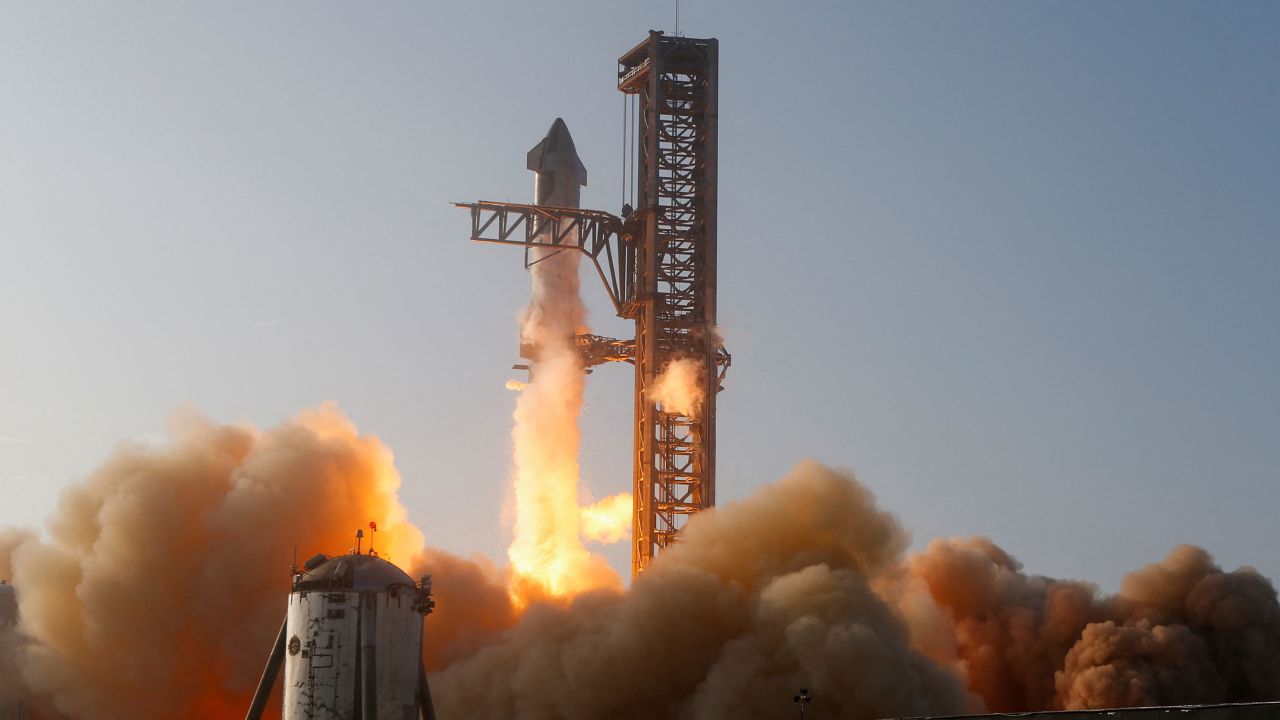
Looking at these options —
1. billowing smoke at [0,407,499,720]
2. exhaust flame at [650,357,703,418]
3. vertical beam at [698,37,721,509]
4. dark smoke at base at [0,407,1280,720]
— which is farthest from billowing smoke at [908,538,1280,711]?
billowing smoke at [0,407,499,720]

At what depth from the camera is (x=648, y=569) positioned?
66875mm

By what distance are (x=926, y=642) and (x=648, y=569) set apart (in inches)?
418

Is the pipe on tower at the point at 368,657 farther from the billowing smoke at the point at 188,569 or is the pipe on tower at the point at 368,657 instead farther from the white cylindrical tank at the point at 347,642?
the billowing smoke at the point at 188,569

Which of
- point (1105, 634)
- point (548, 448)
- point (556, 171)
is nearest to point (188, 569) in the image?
point (548, 448)

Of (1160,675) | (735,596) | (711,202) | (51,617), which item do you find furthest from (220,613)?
(1160,675)

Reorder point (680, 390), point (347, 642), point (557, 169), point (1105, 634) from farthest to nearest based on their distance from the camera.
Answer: point (557, 169)
point (680, 390)
point (1105, 634)
point (347, 642)

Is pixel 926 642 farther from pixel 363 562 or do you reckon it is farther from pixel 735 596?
pixel 363 562

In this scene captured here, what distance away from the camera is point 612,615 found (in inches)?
2598

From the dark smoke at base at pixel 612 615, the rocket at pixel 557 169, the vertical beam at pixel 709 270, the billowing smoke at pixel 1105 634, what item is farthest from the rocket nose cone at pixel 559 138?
the billowing smoke at pixel 1105 634

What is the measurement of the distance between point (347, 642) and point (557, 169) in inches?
952

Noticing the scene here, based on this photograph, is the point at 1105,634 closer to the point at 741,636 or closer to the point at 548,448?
the point at 741,636

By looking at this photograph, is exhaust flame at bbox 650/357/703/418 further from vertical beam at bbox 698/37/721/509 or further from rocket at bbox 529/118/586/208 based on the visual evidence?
rocket at bbox 529/118/586/208

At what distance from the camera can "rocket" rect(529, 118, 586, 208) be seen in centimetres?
7450

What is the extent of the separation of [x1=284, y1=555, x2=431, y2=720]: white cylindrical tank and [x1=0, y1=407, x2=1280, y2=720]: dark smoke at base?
710 cm
